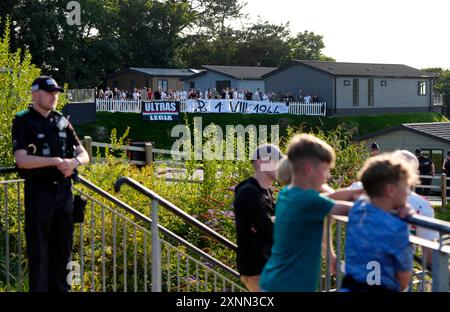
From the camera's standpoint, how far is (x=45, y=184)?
17.0ft

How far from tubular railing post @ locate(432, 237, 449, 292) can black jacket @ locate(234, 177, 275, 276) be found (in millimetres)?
1470

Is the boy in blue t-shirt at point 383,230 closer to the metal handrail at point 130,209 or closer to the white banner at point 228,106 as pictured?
the metal handrail at point 130,209

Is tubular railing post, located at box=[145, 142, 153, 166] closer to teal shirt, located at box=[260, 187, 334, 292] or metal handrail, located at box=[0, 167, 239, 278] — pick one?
metal handrail, located at box=[0, 167, 239, 278]

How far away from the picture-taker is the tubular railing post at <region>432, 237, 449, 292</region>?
3.69 metres

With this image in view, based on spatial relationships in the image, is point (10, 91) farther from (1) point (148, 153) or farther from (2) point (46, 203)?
(1) point (148, 153)

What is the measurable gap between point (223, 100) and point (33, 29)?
15930 mm

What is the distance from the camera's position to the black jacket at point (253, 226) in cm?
495

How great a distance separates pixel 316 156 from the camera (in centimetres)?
381

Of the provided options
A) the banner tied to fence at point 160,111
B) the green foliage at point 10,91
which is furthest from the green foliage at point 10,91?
the banner tied to fence at point 160,111

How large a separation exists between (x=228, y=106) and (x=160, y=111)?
4821mm

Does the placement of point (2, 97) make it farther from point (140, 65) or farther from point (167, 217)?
point (140, 65)

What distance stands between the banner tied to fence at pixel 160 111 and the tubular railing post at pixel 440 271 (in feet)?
115

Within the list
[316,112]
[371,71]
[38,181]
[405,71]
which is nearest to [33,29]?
[316,112]

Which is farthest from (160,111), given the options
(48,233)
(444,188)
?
(48,233)
